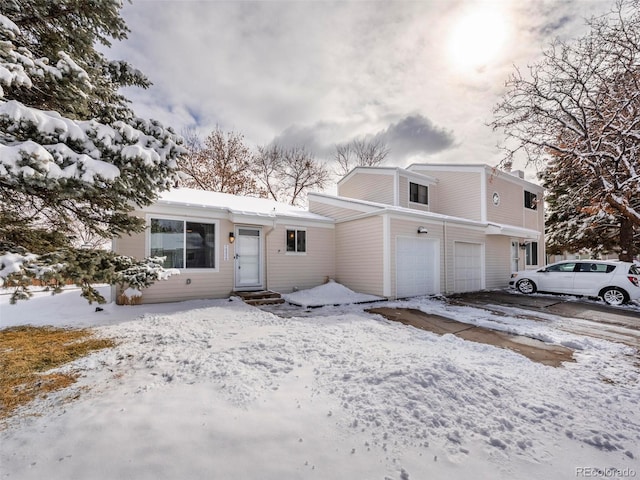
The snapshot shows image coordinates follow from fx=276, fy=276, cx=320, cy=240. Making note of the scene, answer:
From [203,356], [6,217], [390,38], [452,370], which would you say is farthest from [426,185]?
[6,217]

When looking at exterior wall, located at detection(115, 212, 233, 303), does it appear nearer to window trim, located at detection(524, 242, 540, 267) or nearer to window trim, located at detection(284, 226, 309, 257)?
window trim, located at detection(284, 226, 309, 257)

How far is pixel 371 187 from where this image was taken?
14.0 metres

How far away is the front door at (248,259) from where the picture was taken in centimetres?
913

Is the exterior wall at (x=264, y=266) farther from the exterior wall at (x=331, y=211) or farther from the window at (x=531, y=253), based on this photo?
the window at (x=531, y=253)

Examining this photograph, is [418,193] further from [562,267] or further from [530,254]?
[530,254]

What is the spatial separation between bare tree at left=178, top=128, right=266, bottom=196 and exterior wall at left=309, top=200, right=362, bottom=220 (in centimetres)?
966

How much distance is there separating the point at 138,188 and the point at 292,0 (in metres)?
6.07

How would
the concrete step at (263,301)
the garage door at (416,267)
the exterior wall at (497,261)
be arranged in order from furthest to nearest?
the exterior wall at (497,261), the garage door at (416,267), the concrete step at (263,301)

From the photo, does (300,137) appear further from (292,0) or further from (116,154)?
(116,154)

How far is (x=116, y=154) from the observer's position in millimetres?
3150

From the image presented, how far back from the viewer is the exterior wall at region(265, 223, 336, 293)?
9.60m

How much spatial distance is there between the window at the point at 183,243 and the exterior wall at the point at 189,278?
18 cm

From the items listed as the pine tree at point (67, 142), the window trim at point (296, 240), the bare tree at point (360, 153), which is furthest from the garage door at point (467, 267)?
the bare tree at point (360, 153)

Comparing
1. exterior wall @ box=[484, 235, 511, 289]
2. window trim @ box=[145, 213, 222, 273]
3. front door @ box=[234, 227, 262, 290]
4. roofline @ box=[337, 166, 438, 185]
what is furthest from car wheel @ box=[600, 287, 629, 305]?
window trim @ box=[145, 213, 222, 273]
